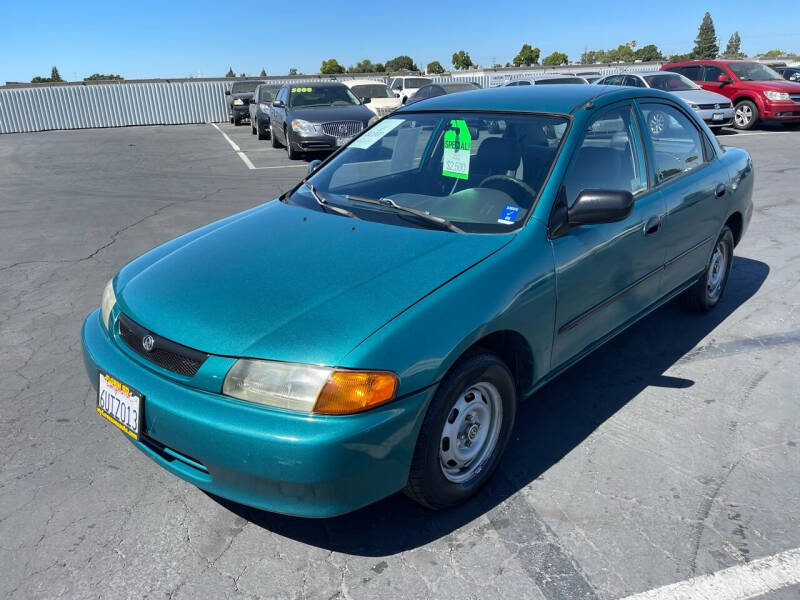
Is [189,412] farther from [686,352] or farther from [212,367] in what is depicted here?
[686,352]

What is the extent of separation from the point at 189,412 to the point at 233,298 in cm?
49

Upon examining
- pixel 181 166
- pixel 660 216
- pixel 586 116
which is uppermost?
pixel 586 116

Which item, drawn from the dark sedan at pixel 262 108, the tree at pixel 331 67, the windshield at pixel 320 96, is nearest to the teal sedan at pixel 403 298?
the windshield at pixel 320 96

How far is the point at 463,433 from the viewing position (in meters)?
2.64

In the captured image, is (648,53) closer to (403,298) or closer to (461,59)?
(461,59)

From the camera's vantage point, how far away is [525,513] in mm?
2664

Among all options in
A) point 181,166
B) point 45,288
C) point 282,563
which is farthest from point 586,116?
point 181,166

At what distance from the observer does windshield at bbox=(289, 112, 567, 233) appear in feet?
10.0

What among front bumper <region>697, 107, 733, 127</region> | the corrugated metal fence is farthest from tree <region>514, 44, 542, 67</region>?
front bumper <region>697, 107, 733, 127</region>

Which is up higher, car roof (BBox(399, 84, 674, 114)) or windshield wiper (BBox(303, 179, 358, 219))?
car roof (BBox(399, 84, 674, 114))

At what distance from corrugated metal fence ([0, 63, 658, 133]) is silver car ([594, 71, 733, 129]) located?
9.85 meters

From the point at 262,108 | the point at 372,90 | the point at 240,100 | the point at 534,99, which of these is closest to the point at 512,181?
the point at 534,99

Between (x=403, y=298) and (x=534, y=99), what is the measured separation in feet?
5.59

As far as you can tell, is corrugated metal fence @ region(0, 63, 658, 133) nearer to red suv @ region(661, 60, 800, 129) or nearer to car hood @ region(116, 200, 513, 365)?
red suv @ region(661, 60, 800, 129)
